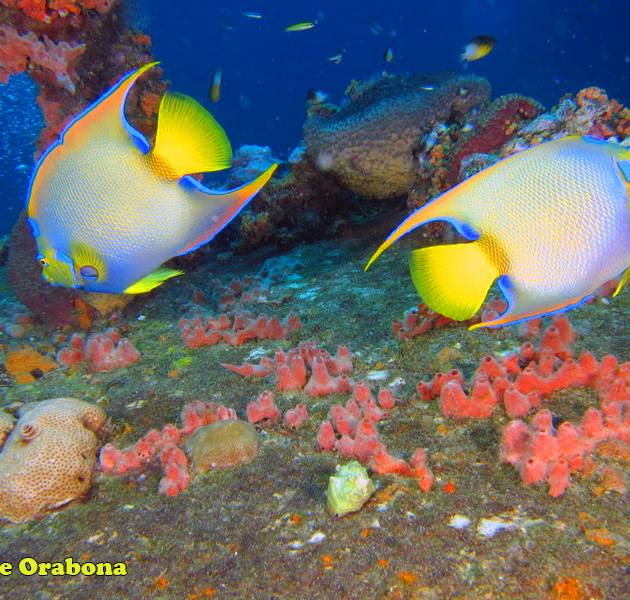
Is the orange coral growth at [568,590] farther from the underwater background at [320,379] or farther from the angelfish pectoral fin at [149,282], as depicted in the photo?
the angelfish pectoral fin at [149,282]

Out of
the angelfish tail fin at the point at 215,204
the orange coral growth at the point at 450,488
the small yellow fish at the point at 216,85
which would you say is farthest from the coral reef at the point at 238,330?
the small yellow fish at the point at 216,85

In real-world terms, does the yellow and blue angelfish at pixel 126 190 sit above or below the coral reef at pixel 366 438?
above

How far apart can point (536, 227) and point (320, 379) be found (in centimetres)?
189

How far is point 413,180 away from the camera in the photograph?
6.17 meters

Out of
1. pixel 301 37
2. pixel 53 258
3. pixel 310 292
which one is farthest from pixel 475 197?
pixel 301 37

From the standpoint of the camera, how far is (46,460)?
2.75 m

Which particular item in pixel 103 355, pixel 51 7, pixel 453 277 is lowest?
pixel 103 355

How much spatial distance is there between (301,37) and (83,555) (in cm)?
8861

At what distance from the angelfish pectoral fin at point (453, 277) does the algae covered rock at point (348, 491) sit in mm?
927

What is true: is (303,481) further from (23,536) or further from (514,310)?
(23,536)

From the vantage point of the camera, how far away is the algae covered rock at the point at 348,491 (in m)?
2.05

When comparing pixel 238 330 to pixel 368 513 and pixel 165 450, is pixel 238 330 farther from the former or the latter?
pixel 368 513

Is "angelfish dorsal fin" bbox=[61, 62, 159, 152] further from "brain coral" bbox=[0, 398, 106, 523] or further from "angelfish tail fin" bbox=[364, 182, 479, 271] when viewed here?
"brain coral" bbox=[0, 398, 106, 523]

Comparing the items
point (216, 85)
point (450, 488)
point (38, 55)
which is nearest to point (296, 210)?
point (216, 85)
